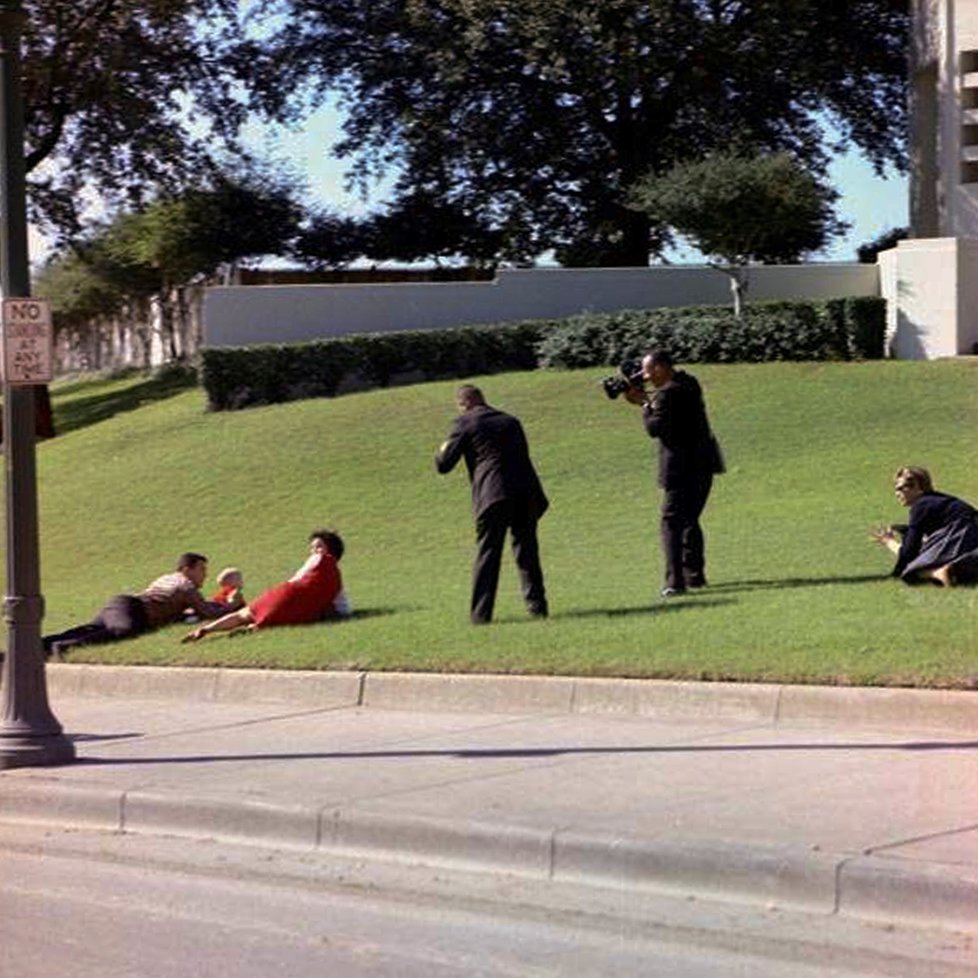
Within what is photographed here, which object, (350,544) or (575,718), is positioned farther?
(350,544)

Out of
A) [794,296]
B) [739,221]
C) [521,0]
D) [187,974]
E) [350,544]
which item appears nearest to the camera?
[187,974]

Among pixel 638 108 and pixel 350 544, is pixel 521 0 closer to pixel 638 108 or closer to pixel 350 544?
pixel 638 108

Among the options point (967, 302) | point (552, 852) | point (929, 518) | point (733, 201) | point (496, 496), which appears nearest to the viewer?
point (552, 852)

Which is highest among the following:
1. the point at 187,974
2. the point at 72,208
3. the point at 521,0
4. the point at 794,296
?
the point at 521,0

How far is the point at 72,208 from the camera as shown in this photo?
39125 millimetres

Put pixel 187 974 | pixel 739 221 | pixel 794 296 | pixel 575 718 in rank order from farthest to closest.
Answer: pixel 794 296, pixel 739 221, pixel 575 718, pixel 187 974

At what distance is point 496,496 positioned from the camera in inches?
519

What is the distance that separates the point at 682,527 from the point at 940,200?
20.1 m

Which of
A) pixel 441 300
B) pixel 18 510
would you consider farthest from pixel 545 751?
pixel 441 300

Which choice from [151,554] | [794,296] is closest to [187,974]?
[151,554]

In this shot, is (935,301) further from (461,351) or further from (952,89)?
(461,351)

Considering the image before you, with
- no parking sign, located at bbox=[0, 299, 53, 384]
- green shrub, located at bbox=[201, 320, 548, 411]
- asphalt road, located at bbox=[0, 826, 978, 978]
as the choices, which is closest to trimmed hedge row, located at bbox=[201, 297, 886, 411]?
green shrub, located at bbox=[201, 320, 548, 411]

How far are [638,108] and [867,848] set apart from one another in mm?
33022

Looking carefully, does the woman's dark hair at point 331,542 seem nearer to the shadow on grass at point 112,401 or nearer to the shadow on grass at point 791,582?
the shadow on grass at point 791,582
